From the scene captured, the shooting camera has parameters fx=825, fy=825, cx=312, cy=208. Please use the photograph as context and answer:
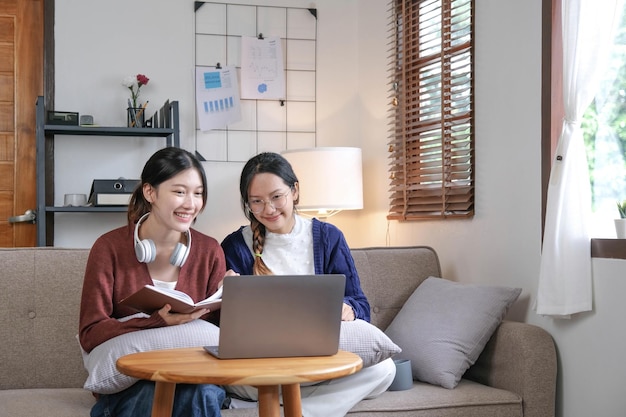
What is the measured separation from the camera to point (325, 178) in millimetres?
3768

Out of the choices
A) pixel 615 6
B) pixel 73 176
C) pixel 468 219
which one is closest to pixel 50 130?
pixel 73 176

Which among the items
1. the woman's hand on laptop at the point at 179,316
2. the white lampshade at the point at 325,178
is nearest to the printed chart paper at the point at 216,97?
the white lampshade at the point at 325,178

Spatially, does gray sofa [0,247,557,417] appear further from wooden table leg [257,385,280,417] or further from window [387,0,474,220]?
window [387,0,474,220]

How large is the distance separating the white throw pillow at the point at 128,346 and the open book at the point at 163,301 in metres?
0.06

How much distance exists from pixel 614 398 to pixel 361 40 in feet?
8.32

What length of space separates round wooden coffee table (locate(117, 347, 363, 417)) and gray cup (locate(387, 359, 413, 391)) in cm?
70

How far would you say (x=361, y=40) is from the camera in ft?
14.4

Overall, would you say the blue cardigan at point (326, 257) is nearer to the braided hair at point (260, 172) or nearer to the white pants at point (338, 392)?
the braided hair at point (260, 172)

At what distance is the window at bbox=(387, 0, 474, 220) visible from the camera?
337cm

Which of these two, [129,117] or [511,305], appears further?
[129,117]

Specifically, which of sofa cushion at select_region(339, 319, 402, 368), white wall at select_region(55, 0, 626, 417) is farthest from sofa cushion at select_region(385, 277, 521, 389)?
sofa cushion at select_region(339, 319, 402, 368)

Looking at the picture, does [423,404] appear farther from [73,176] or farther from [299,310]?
[73,176]

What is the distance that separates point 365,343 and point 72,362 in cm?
99

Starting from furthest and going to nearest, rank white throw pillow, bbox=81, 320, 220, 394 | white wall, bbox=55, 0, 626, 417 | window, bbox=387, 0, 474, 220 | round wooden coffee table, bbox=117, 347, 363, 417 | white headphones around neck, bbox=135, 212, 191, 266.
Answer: window, bbox=387, 0, 474, 220 < white wall, bbox=55, 0, 626, 417 < white headphones around neck, bbox=135, 212, 191, 266 < white throw pillow, bbox=81, 320, 220, 394 < round wooden coffee table, bbox=117, 347, 363, 417
